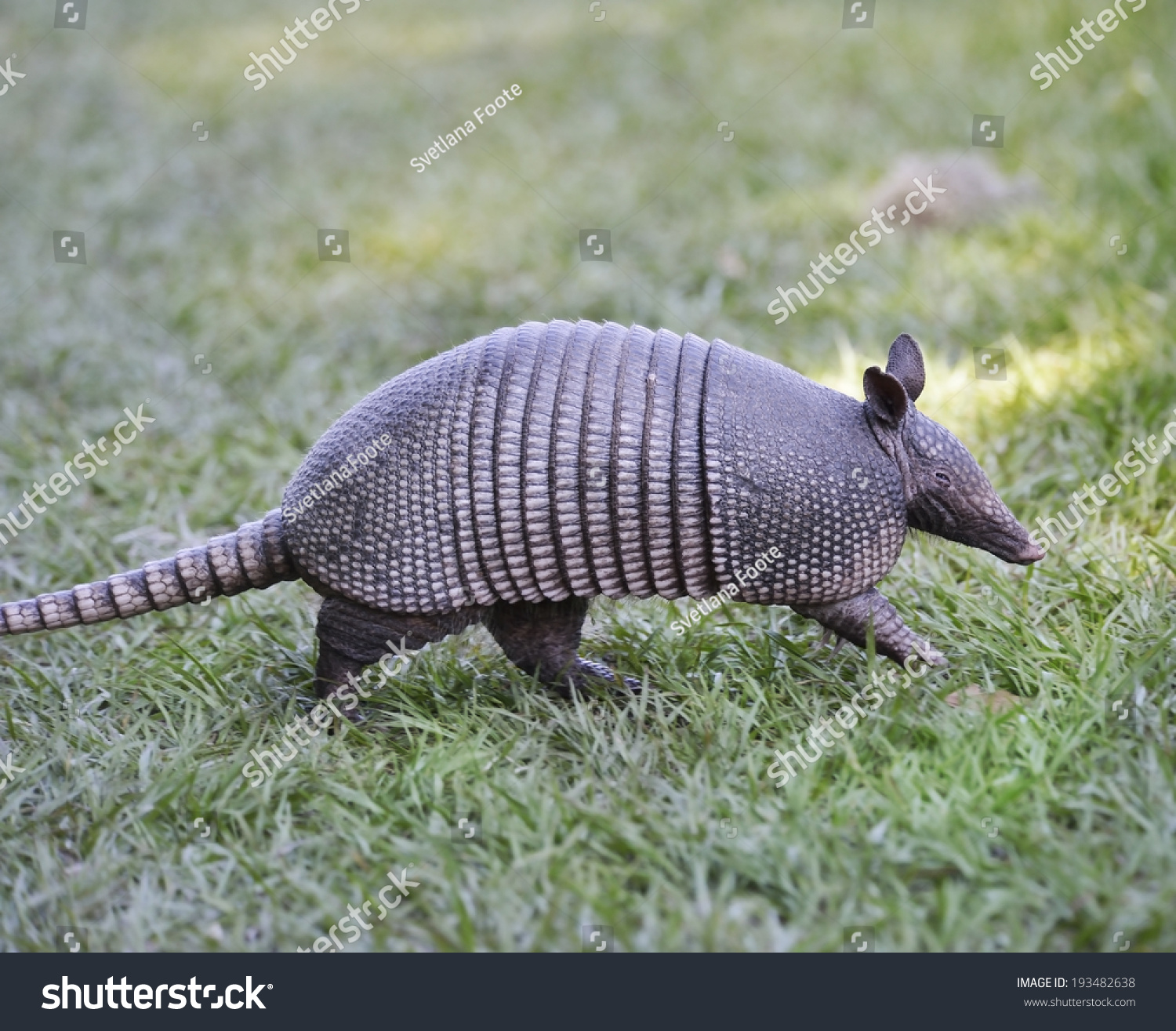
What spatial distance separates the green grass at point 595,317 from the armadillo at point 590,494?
0.52m

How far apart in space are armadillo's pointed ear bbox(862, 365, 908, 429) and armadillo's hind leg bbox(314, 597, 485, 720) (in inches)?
61.7

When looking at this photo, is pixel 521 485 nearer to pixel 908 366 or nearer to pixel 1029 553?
pixel 908 366

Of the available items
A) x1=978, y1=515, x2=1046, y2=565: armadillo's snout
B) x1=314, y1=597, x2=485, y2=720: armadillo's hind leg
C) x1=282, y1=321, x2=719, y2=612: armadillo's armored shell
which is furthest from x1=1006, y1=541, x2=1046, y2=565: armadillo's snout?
x1=314, y1=597, x2=485, y2=720: armadillo's hind leg

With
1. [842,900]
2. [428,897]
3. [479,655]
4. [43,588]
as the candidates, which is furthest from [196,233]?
[842,900]

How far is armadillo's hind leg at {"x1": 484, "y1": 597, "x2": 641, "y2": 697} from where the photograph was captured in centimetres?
450

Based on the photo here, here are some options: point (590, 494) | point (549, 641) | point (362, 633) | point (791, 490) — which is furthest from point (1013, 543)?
point (362, 633)

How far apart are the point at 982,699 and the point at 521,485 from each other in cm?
183

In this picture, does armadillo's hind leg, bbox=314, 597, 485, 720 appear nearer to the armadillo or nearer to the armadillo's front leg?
the armadillo

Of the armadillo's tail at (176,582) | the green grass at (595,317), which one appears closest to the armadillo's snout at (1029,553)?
the green grass at (595,317)

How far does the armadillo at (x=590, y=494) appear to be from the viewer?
13.1ft

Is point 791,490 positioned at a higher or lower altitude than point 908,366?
lower

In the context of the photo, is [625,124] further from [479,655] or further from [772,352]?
[479,655]

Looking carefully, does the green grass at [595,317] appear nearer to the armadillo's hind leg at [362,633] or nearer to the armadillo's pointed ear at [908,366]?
the armadillo's hind leg at [362,633]

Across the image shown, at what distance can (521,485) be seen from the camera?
13.1ft
